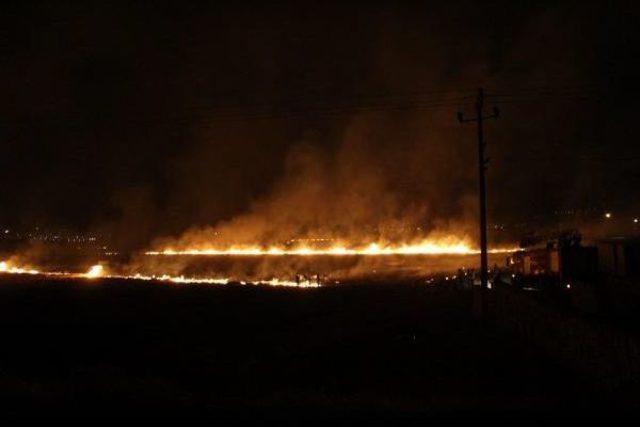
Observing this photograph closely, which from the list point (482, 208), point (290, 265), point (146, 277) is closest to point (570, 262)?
point (482, 208)

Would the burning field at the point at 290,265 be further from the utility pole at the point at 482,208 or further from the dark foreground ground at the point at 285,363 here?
the utility pole at the point at 482,208

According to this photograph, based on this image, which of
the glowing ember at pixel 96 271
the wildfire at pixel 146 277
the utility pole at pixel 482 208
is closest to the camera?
the utility pole at pixel 482 208

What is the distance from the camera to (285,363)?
15281mm

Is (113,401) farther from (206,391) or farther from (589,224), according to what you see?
(589,224)

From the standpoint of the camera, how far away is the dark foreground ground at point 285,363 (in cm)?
812

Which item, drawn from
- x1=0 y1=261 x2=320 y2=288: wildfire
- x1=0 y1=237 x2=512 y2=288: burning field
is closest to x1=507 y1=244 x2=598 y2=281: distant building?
x1=0 y1=237 x2=512 y2=288: burning field

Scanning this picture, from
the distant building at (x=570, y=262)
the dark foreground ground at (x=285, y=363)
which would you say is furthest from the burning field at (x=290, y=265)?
the distant building at (x=570, y=262)

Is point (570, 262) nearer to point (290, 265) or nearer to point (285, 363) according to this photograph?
point (285, 363)

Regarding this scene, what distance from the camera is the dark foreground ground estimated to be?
8117 millimetres

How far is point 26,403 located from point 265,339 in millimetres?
11593

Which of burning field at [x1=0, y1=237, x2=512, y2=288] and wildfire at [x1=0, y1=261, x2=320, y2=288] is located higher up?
burning field at [x1=0, y1=237, x2=512, y2=288]

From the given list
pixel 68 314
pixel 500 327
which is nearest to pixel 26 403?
pixel 500 327

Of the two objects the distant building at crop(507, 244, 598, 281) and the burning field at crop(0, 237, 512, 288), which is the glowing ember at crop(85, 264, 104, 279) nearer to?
the burning field at crop(0, 237, 512, 288)

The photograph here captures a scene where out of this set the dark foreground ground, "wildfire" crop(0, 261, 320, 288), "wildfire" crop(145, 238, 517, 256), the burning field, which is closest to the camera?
the dark foreground ground
